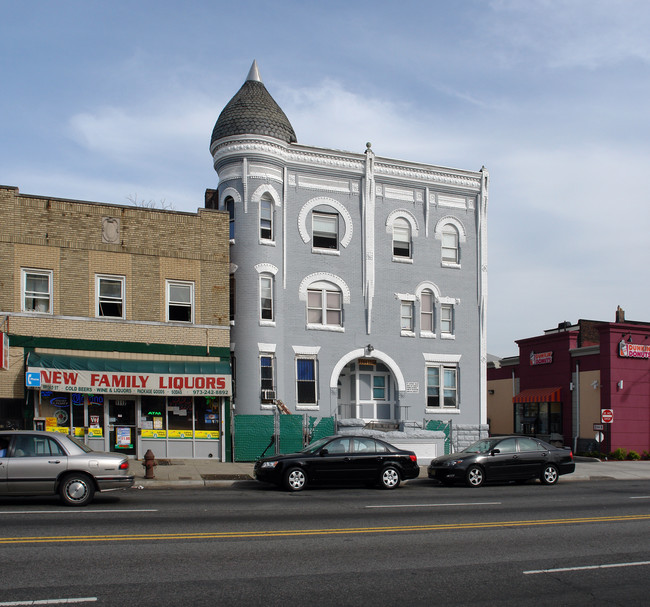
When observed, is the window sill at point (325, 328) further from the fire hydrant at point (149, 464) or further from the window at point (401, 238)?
the fire hydrant at point (149, 464)

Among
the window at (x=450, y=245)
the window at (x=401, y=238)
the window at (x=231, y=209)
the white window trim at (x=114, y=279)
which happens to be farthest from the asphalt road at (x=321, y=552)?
the window at (x=450, y=245)

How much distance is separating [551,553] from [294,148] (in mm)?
20214

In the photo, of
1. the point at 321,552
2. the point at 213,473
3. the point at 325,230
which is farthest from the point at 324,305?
the point at 321,552

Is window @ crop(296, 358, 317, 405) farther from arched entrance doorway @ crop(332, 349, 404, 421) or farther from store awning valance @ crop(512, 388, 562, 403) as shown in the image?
store awning valance @ crop(512, 388, 562, 403)

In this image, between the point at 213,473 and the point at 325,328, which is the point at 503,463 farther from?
the point at 325,328

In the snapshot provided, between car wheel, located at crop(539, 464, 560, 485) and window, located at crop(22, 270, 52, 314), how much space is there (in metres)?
15.7

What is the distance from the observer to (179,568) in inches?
349

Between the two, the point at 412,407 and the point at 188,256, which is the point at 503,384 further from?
the point at 188,256

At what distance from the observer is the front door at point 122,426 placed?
23.4 meters

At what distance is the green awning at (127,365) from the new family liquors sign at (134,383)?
0.15 metres

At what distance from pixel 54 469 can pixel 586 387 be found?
2935cm

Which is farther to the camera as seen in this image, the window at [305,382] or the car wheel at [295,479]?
the window at [305,382]

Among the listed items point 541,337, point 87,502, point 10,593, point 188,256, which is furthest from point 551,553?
point 541,337

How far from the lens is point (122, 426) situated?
23484 mm
